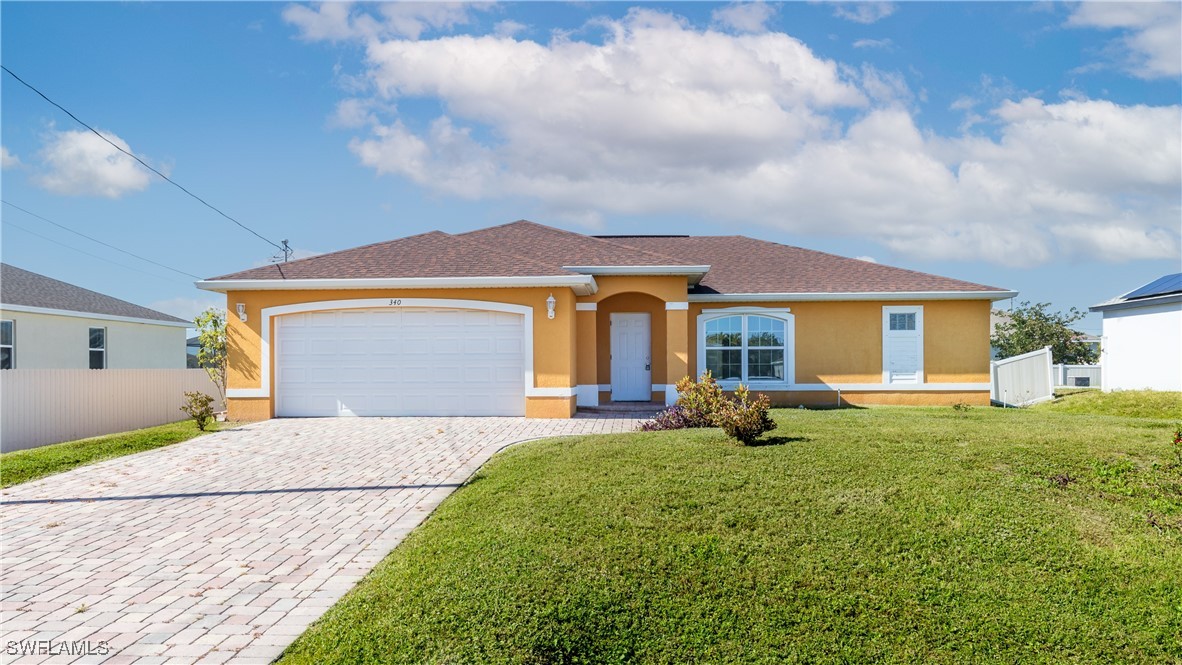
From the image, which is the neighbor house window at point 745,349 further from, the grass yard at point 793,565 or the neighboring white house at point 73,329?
the neighboring white house at point 73,329

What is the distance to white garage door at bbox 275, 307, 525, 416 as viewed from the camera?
15.4m

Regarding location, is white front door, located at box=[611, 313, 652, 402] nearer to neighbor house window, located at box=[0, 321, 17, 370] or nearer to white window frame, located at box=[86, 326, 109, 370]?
white window frame, located at box=[86, 326, 109, 370]

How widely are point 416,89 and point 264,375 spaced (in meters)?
6.89

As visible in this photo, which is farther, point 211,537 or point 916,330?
point 916,330

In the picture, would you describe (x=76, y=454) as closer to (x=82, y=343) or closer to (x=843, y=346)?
(x=82, y=343)

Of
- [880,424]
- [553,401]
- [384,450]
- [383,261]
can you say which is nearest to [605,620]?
[384,450]

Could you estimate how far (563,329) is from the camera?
1512 cm

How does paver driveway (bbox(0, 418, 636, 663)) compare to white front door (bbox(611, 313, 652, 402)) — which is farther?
white front door (bbox(611, 313, 652, 402))

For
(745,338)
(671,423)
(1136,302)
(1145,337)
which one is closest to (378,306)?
(671,423)

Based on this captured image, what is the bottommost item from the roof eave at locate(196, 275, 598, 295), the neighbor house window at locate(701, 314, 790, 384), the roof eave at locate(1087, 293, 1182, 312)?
the neighbor house window at locate(701, 314, 790, 384)

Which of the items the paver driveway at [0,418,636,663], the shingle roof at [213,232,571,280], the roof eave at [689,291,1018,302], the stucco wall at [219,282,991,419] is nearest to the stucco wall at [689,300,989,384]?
the stucco wall at [219,282,991,419]

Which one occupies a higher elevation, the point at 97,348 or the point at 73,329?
the point at 73,329

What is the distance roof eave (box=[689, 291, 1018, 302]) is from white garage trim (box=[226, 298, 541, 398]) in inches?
198

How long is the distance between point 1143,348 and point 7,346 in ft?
101
